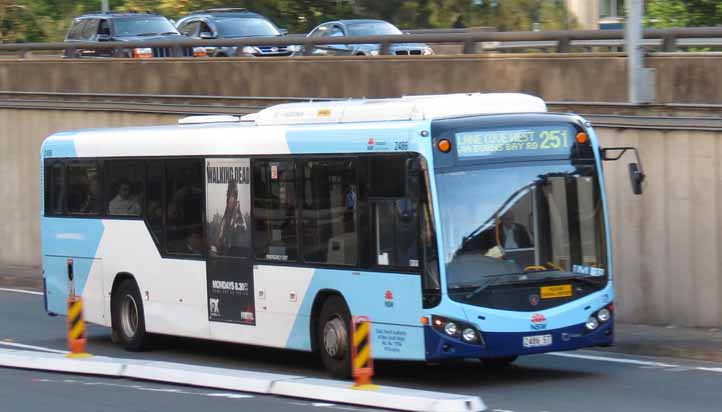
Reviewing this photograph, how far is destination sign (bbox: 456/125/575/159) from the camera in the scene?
12.9 metres

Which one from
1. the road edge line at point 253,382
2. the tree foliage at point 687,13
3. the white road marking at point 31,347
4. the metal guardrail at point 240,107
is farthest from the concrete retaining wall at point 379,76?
the tree foliage at point 687,13

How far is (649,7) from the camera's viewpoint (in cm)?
3703

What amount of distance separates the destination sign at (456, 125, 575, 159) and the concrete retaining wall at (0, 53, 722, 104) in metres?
4.67

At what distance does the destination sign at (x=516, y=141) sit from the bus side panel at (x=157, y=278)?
4270 millimetres

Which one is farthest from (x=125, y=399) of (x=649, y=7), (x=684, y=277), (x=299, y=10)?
(x=299, y=10)

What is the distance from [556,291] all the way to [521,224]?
725mm

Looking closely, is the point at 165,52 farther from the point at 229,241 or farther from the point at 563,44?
the point at 229,241

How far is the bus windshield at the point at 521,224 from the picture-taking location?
12.6m

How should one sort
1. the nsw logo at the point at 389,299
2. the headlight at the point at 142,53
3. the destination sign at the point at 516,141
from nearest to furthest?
the destination sign at the point at 516,141 < the nsw logo at the point at 389,299 < the headlight at the point at 142,53

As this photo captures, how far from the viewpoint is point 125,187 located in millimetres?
Answer: 17531

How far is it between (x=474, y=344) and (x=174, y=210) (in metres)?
5.32

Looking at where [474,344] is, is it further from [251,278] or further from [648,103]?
[648,103]

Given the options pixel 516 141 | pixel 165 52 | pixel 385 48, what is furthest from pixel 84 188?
pixel 165 52

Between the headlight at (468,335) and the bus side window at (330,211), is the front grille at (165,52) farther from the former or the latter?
the headlight at (468,335)
